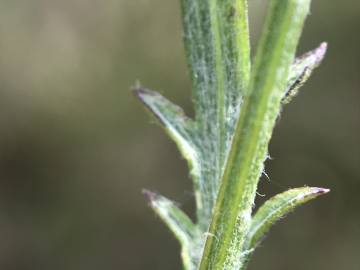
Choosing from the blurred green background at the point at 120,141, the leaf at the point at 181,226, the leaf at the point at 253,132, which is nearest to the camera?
the leaf at the point at 253,132

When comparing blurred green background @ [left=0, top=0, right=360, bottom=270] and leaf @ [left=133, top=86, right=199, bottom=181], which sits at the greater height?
blurred green background @ [left=0, top=0, right=360, bottom=270]

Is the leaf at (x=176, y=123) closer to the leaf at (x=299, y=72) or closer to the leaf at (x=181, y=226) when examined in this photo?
the leaf at (x=181, y=226)

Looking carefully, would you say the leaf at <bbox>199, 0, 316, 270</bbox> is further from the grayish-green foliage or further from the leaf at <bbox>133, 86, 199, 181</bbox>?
the leaf at <bbox>133, 86, 199, 181</bbox>

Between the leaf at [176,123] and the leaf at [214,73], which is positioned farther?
the leaf at [176,123]

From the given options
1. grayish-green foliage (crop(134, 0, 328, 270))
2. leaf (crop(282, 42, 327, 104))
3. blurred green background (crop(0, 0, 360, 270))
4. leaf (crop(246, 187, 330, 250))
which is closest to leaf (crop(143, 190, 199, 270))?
grayish-green foliage (crop(134, 0, 328, 270))

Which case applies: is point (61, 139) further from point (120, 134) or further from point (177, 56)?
point (177, 56)

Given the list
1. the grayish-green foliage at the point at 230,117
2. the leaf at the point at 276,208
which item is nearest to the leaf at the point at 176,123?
the grayish-green foliage at the point at 230,117

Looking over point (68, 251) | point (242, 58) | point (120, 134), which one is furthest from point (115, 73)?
point (242, 58)

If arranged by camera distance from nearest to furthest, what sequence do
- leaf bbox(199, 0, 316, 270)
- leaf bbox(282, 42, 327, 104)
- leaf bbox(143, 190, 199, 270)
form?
leaf bbox(199, 0, 316, 270)
leaf bbox(282, 42, 327, 104)
leaf bbox(143, 190, 199, 270)
